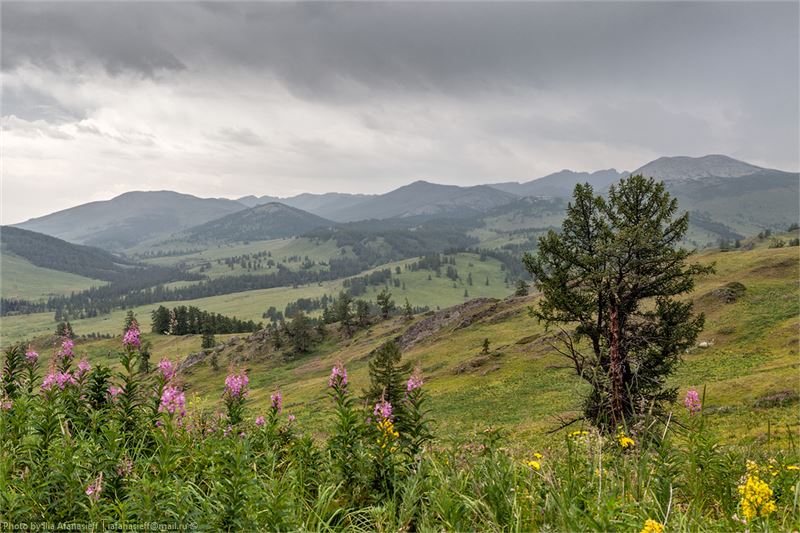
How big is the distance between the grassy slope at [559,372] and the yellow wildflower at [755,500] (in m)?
7.64

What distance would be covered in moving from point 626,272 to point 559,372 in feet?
132

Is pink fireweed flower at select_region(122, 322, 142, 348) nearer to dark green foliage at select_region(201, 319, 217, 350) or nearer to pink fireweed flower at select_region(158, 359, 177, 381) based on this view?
pink fireweed flower at select_region(158, 359, 177, 381)

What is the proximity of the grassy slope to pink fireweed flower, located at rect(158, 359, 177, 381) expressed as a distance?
1050mm

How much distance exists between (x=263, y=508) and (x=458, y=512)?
6.49 feet

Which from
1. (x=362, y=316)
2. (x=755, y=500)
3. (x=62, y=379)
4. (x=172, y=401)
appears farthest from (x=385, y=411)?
(x=362, y=316)

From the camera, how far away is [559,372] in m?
55.9

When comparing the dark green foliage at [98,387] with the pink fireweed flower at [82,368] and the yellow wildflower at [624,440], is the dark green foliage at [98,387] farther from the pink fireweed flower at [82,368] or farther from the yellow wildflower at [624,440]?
the yellow wildflower at [624,440]

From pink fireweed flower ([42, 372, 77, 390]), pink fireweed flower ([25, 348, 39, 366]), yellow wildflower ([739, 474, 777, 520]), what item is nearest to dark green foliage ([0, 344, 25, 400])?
pink fireweed flower ([25, 348, 39, 366])

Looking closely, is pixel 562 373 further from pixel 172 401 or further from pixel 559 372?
pixel 172 401

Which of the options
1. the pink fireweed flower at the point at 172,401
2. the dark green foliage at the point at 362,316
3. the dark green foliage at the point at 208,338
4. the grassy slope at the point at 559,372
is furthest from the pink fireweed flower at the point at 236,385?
the dark green foliage at the point at 208,338

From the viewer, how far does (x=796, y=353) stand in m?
42.2

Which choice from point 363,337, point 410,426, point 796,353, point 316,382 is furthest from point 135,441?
point 363,337

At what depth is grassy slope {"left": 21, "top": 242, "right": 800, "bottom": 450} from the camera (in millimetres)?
31822

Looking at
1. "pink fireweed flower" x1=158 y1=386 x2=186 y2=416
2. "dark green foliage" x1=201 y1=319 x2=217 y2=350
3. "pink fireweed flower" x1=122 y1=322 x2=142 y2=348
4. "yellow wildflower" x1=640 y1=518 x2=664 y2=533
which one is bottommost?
"dark green foliage" x1=201 y1=319 x2=217 y2=350
